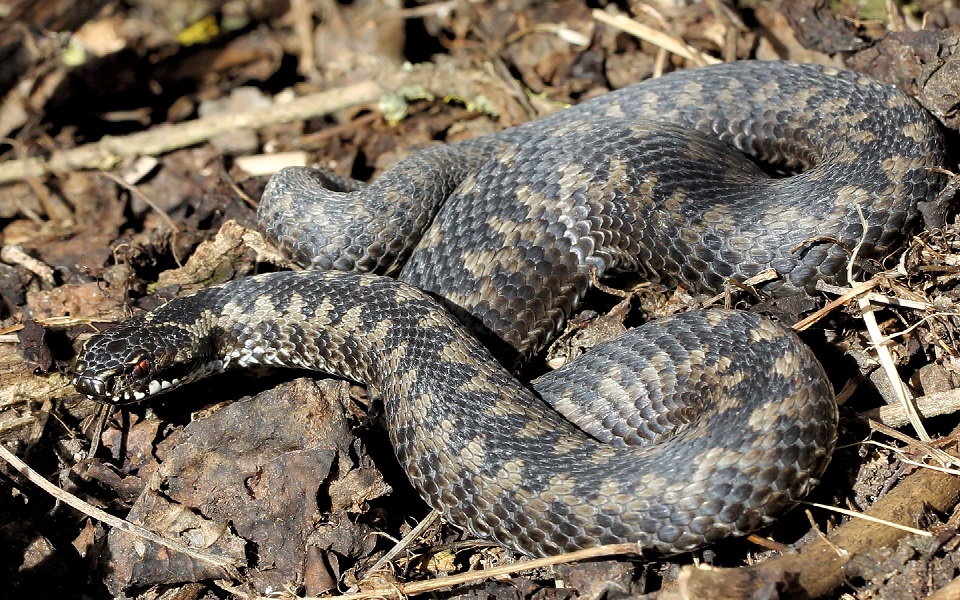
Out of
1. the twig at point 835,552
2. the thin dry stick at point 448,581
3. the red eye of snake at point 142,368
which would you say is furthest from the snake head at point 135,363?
the twig at point 835,552

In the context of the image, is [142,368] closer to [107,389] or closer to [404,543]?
[107,389]

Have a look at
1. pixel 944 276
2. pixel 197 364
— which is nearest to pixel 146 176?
pixel 197 364

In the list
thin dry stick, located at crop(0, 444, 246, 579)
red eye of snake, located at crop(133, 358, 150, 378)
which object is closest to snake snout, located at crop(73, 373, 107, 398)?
red eye of snake, located at crop(133, 358, 150, 378)

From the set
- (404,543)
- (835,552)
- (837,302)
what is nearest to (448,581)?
(404,543)

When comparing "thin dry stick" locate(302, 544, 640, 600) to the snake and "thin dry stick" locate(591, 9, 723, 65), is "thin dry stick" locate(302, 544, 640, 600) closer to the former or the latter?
the snake

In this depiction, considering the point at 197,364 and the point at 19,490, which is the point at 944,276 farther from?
the point at 19,490

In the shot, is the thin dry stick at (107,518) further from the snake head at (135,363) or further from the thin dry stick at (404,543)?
the thin dry stick at (404,543)

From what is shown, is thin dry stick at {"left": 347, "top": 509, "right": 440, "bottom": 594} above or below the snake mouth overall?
below

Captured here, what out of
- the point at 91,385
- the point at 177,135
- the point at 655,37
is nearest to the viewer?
the point at 91,385
